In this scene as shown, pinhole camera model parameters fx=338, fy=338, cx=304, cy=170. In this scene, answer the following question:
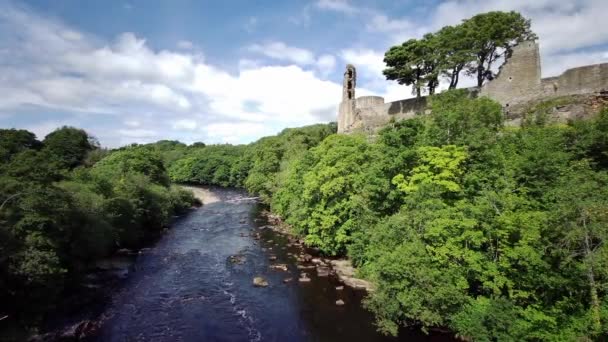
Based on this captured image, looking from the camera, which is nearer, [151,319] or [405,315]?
[405,315]

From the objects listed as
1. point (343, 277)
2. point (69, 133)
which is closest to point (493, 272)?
point (343, 277)

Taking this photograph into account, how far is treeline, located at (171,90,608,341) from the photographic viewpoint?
42.8 ft

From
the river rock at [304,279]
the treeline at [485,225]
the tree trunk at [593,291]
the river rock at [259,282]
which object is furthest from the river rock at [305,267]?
the tree trunk at [593,291]

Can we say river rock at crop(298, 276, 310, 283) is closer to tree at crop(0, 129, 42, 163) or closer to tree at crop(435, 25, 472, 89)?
tree at crop(435, 25, 472, 89)

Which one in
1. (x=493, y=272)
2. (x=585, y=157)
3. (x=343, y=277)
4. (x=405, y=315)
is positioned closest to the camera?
(x=493, y=272)

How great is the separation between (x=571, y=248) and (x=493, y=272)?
10.4 feet

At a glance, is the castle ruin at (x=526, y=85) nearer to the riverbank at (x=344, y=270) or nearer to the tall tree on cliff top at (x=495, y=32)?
the tall tree on cliff top at (x=495, y=32)

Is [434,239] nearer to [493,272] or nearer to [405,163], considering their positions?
[493,272]

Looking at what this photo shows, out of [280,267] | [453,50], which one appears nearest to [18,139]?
[280,267]

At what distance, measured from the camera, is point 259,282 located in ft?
77.1

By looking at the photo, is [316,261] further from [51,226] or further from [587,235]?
[587,235]

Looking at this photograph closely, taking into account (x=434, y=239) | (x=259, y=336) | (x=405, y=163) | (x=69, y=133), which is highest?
(x=69, y=133)

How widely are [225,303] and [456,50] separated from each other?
28983 millimetres

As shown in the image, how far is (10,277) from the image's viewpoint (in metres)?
15.8
